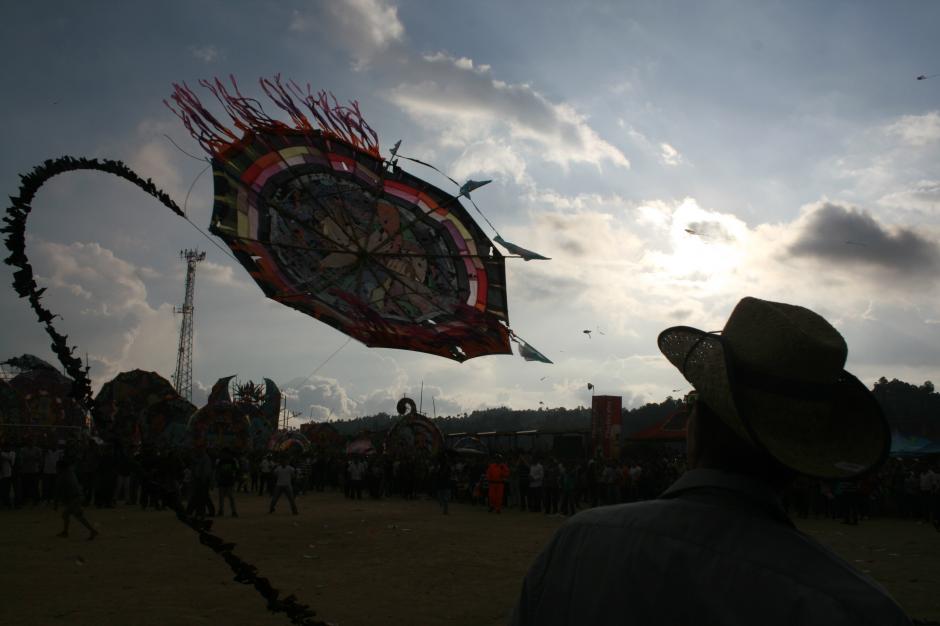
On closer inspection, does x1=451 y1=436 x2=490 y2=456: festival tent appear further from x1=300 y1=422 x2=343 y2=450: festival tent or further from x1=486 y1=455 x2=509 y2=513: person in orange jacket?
x1=300 y1=422 x2=343 y2=450: festival tent

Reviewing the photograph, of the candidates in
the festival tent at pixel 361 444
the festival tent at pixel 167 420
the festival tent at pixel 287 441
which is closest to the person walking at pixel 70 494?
the festival tent at pixel 167 420

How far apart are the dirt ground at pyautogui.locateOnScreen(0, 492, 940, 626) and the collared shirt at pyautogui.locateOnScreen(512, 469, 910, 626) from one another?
700 cm

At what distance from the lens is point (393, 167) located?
387 inches

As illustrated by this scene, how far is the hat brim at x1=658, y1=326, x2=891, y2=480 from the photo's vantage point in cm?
162

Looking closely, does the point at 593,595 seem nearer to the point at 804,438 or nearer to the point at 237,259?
the point at 804,438

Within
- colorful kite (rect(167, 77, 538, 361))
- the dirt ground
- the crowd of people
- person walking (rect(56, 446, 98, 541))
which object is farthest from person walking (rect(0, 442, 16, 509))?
colorful kite (rect(167, 77, 538, 361))

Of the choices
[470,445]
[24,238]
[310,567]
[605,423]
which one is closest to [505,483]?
[605,423]

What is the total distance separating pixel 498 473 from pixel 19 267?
70.0ft

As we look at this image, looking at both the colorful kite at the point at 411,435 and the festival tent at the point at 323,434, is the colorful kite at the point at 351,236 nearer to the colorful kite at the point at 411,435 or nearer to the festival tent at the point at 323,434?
the colorful kite at the point at 411,435

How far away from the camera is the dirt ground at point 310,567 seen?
848 centimetres

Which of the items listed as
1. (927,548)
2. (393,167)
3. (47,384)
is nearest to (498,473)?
(927,548)

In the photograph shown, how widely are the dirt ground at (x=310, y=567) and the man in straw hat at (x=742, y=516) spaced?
7.05 m

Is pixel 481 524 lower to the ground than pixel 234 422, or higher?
lower

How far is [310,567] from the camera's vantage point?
11703 mm
